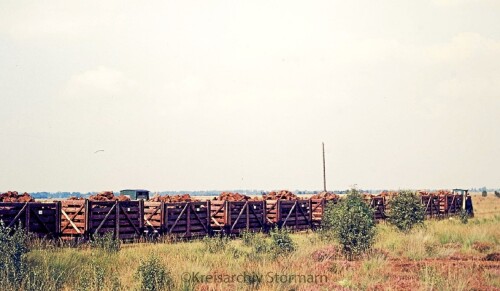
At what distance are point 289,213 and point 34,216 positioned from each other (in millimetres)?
12487

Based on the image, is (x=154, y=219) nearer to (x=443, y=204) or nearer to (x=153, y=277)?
(x=153, y=277)

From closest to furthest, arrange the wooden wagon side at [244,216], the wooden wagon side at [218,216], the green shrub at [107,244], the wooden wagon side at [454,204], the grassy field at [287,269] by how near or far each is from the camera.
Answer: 1. the grassy field at [287,269]
2. the green shrub at [107,244]
3. the wooden wagon side at [218,216]
4. the wooden wagon side at [244,216]
5. the wooden wagon side at [454,204]

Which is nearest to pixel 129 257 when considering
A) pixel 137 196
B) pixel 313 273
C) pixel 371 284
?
pixel 313 273

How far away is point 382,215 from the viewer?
29.0 metres

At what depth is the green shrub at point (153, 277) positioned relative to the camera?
870cm

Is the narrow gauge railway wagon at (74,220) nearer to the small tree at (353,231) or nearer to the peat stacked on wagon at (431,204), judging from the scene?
the small tree at (353,231)

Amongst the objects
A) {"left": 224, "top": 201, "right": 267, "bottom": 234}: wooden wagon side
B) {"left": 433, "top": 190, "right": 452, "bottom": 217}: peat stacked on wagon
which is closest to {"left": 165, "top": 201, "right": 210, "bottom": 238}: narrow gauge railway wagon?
{"left": 224, "top": 201, "right": 267, "bottom": 234}: wooden wagon side

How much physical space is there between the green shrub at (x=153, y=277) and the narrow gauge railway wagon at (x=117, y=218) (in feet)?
29.1

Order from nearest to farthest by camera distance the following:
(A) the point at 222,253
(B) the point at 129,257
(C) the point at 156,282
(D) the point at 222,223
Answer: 1. (C) the point at 156,282
2. (B) the point at 129,257
3. (A) the point at 222,253
4. (D) the point at 222,223

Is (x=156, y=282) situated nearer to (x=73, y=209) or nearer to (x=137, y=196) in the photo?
(x=73, y=209)

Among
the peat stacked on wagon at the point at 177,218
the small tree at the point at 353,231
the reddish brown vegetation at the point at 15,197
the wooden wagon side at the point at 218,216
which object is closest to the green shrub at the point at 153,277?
the small tree at the point at 353,231

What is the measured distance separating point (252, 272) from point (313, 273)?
1.45 meters

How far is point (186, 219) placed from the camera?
66.9ft

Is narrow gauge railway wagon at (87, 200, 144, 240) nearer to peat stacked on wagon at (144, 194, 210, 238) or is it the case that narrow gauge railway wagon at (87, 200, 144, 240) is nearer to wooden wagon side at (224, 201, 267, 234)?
peat stacked on wagon at (144, 194, 210, 238)
